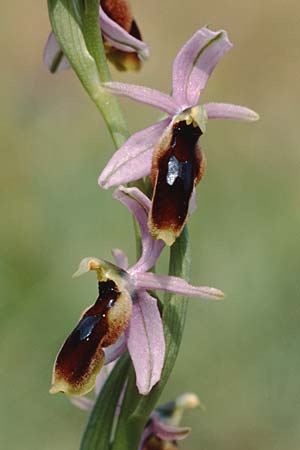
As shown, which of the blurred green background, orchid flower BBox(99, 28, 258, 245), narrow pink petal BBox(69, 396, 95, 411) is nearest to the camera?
orchid flower BBox(99, 28, 258, 245)

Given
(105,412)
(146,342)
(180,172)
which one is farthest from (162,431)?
(180,172)

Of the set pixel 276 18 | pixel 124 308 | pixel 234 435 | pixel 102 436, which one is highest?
pixel 276 18

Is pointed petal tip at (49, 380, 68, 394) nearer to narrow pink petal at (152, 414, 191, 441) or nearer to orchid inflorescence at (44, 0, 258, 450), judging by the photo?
orchid inflorescence at (44, 0, 258, 450)

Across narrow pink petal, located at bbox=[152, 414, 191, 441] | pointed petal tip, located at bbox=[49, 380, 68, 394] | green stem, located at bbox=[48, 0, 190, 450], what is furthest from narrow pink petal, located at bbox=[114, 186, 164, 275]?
narrow pink petal, located at bbox=[152, 414, 191, 441]

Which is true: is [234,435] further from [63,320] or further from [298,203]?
[298,203]

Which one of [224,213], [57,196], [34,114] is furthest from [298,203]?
[34,114]

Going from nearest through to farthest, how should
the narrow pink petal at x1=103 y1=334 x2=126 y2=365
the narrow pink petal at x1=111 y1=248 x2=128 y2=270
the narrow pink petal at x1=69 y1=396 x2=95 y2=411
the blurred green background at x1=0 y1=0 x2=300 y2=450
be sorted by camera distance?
the narrow pink petal at x1=103 y1=334 x2=126 y2=365, the narrow pink petal at x1=111 y1=248 x2=128 y2=270, the narrow pink petal at x1=69 y1=396 x2=95 y2=411, the blurred green background at x1=0 y1=0 x2=300 y2=450
